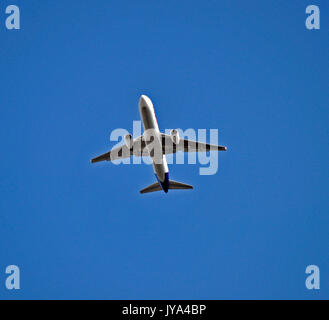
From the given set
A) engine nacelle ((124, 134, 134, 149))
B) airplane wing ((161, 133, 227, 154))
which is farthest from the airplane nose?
airplane wing ((161, 133, 227, 154))

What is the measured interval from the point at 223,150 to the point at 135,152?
Result: 422 inches

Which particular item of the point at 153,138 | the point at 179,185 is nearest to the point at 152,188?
the point at 179,185

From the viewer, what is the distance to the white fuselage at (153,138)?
190 ft

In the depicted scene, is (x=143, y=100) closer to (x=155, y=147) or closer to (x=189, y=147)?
(x=155, y=147)

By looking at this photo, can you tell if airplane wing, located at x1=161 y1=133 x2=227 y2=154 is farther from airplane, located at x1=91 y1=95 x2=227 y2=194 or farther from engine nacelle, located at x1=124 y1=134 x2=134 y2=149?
engine nacelle, located at x1=124 y1=134 x2=134 y2=149

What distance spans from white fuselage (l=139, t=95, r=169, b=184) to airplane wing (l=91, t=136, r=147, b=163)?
2163 mm

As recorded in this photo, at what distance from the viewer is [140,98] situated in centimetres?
5834

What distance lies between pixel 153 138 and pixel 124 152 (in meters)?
6.86

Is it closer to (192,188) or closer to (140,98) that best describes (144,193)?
(192,188)
